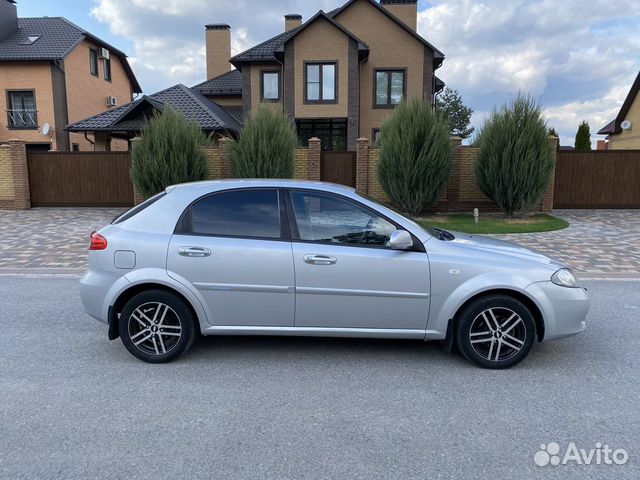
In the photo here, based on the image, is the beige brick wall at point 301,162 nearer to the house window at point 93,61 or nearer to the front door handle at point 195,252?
the front door handle at point 195,252

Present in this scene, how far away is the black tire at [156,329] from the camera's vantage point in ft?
13.6

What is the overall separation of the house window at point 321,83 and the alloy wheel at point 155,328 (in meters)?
21.3

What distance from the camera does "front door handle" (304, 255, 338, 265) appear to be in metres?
4.00

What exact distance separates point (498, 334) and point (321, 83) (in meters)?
21.9

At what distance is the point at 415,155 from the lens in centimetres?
1373

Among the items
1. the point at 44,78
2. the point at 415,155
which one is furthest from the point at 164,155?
the point at 44,78

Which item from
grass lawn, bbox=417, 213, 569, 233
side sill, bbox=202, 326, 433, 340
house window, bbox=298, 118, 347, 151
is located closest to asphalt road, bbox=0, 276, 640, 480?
side sill, bbox=202, 326, 433, 340

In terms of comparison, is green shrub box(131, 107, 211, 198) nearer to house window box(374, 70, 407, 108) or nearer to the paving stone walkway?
the paving stone walkway

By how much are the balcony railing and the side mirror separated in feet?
91.3

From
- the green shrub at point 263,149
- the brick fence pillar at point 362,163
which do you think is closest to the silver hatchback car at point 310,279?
the green shrub at point 263,149

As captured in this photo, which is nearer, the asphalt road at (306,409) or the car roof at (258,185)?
the asphalt road at (306,409)

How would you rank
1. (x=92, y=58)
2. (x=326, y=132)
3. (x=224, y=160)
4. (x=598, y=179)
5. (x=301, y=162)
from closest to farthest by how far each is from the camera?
(x=598, y=179) → (x=224, y=160) → (x=301, y=162) → (x=326, y=132) → (x=92, y=58)

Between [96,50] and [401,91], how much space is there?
63.0 ft

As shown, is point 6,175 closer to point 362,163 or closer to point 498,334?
point 362,163
